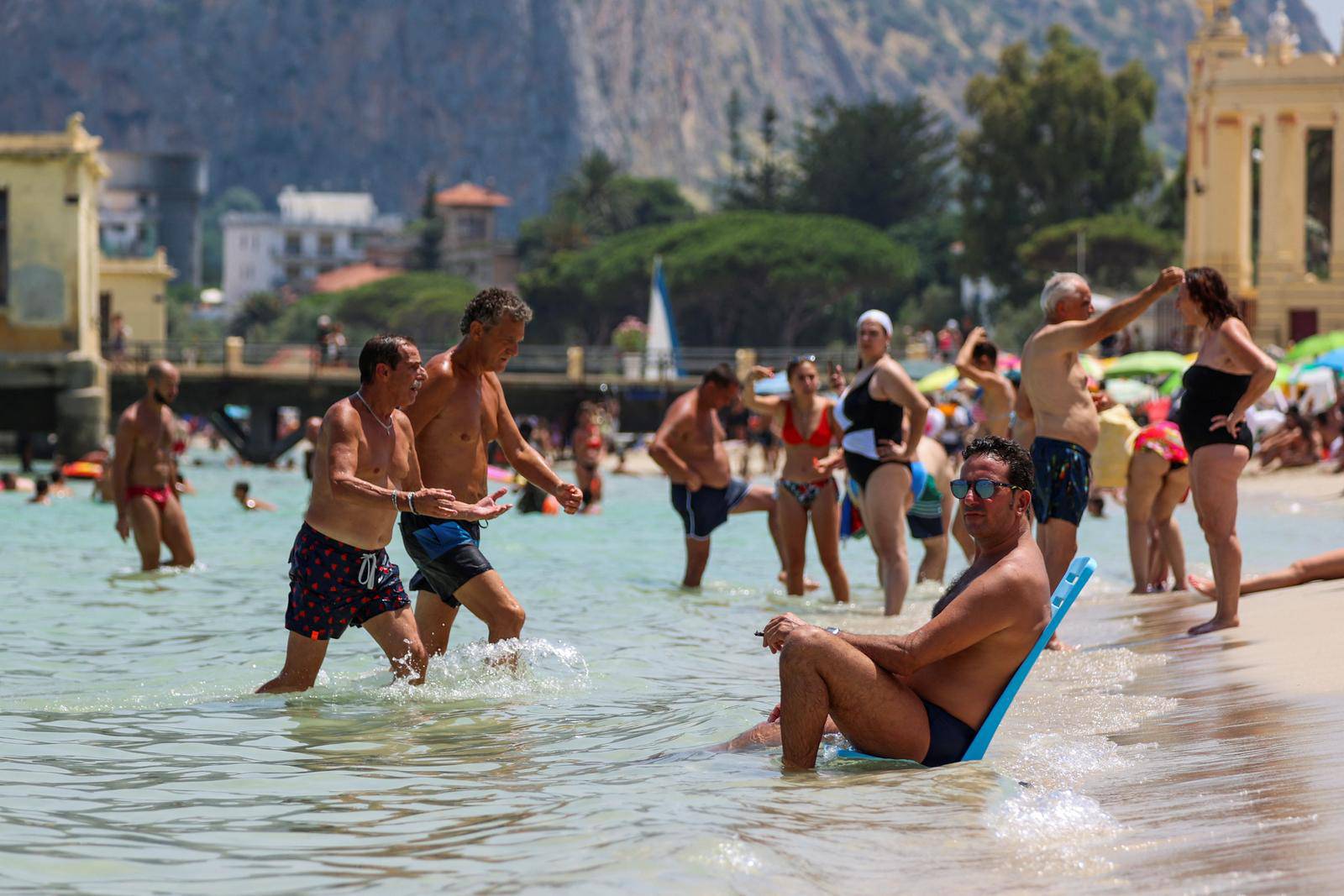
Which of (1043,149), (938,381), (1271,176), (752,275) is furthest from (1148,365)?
(752,275)

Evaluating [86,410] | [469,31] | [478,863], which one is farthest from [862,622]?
[469,31]

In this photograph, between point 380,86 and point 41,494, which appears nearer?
point 41,494

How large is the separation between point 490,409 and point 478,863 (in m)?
3.01

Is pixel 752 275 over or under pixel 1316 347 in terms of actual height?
over

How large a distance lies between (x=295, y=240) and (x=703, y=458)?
483 feet

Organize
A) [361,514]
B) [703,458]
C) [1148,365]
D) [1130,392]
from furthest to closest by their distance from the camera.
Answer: [1148,365] < [1130,392] < [703,458] < [361,514]

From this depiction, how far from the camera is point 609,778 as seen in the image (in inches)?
225

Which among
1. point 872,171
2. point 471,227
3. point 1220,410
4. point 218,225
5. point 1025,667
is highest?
point 218,225

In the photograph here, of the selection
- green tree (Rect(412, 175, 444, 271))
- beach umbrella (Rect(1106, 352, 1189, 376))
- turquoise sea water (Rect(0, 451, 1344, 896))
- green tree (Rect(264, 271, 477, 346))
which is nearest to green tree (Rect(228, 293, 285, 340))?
green tree (Rect(264, 271, 477, 346))

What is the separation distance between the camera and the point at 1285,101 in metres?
43.0

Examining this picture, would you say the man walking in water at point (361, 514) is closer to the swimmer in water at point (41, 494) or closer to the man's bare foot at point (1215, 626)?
the man's bare foot at point (1215, 626)

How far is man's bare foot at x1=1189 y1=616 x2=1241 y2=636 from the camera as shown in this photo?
794 centimetres

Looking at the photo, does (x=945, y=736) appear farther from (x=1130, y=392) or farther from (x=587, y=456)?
(x=1130, y=392)

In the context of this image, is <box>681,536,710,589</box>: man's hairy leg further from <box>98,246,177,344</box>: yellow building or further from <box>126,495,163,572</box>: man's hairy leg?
<box>98,246,177,344</box>: yellow building
